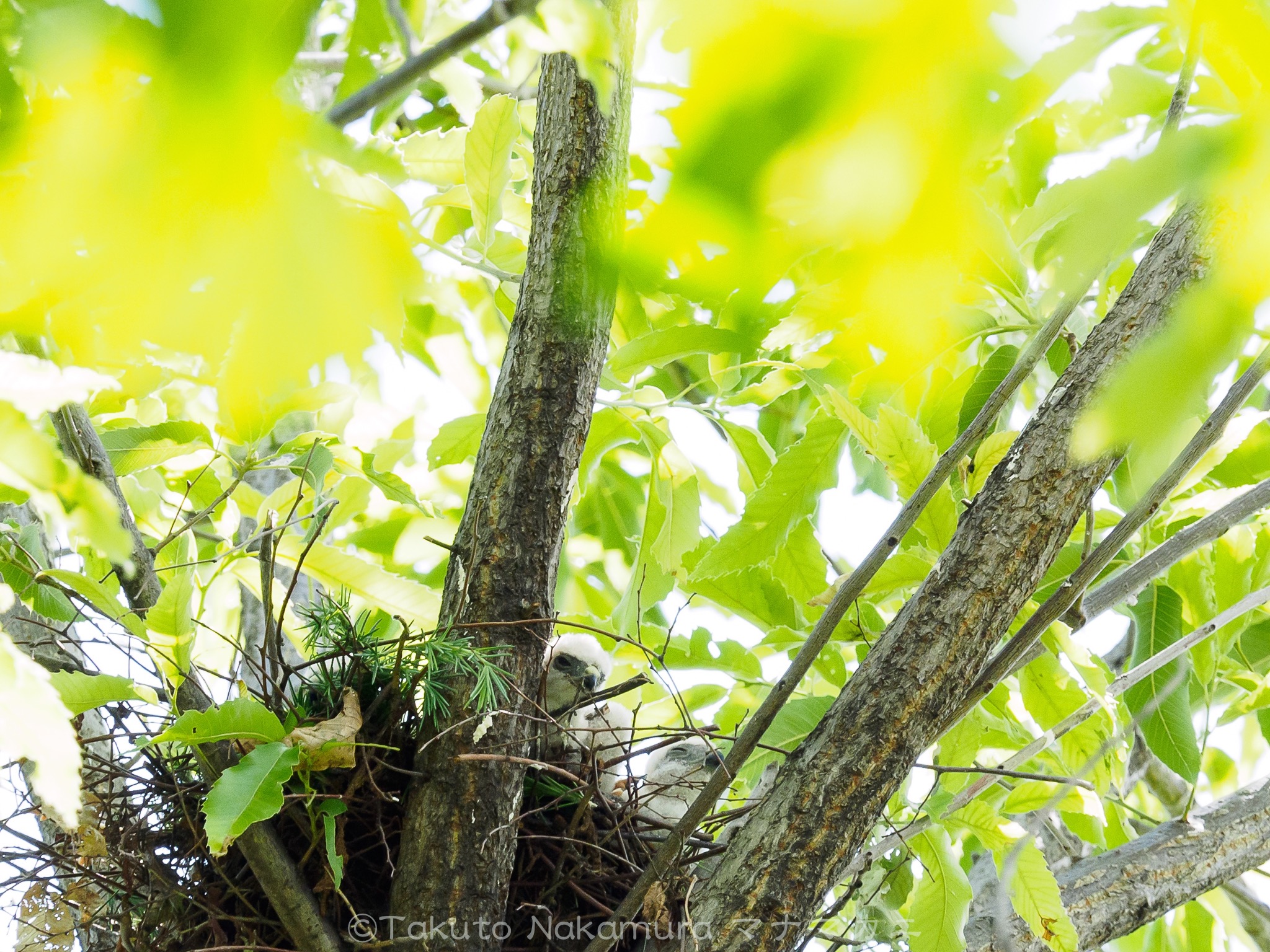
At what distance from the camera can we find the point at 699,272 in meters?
0.40

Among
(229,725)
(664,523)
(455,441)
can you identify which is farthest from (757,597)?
(229,725)

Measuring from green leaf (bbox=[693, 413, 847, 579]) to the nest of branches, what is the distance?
1.29ft

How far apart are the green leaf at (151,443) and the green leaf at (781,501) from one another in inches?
31.5

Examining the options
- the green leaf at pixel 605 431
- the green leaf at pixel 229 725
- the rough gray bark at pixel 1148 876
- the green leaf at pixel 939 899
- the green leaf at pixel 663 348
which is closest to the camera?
the green leaf at pixel 663 348

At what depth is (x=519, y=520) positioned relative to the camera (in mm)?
1381

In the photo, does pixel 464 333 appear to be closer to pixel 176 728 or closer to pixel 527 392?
pixel 527 392

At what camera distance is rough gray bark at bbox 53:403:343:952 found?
1186 mm

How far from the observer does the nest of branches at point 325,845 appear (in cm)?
130

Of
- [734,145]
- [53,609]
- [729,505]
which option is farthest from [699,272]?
[729,505]

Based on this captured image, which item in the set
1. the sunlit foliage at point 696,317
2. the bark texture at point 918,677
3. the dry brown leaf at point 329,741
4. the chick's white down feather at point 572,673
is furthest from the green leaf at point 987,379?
the dry brown leaf at point 329,741

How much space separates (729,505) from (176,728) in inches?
75.3

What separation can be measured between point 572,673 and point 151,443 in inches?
35.4

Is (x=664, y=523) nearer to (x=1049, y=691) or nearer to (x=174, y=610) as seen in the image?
(x=1049, y=691)

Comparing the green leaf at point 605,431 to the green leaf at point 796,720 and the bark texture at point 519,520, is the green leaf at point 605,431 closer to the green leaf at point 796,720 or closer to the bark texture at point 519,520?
the bark texture at point 519,520
